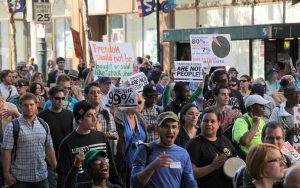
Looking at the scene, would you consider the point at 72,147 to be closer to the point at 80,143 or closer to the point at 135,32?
the point at 80,143

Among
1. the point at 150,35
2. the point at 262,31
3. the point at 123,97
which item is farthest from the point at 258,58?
the point at 123,97

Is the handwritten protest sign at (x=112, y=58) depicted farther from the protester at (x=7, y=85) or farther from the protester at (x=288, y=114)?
the protester at (x=288, y=114)

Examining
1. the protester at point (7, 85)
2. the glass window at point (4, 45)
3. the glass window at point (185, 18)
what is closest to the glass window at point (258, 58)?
the glass window at point (185, 18)

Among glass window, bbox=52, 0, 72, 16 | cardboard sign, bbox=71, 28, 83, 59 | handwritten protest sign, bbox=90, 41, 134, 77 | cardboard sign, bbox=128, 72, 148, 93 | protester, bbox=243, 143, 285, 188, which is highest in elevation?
glass window, bbox=52, 0, 72, 16

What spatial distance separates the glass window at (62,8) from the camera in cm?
3809

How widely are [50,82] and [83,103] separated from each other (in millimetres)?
9588

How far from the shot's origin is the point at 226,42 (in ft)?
48.0

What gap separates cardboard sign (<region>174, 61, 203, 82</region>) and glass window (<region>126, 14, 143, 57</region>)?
728 inches

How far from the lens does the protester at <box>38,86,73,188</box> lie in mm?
8805

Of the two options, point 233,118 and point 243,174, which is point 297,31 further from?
point 243,174

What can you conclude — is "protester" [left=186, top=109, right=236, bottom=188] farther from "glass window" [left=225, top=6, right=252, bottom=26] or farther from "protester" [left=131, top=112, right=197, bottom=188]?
"glass window" [left=225, top=6, right=252, bottom=26]

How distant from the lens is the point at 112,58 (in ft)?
45.6

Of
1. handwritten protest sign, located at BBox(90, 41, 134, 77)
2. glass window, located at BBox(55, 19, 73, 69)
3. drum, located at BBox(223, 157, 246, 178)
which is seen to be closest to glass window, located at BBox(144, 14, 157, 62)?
glass window, located at BBox(55, 19, 73, 69)

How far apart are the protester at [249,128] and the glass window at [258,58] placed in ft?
47.3
